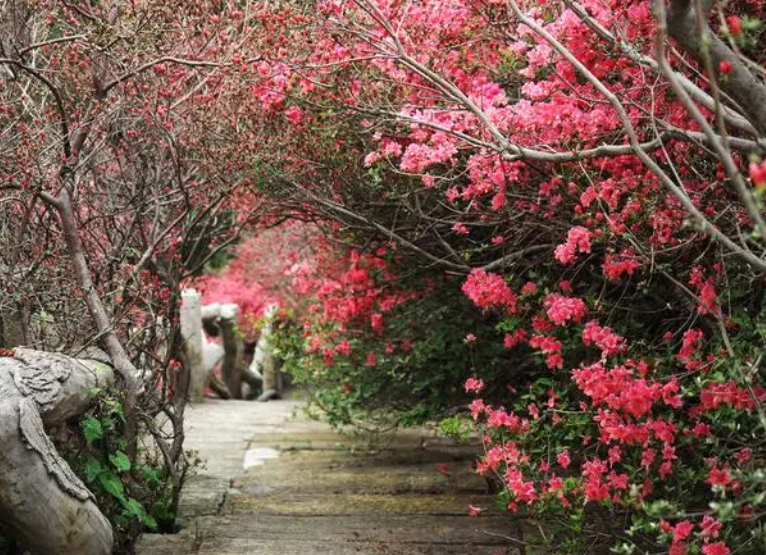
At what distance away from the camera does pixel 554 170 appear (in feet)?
16.6

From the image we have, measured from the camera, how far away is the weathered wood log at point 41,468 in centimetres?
Answer: 398

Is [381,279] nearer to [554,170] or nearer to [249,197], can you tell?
[249,197]

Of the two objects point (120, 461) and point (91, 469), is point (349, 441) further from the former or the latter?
point (91, 469)

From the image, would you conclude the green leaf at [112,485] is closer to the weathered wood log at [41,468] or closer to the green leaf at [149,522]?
the weathered wood log at [41,468]

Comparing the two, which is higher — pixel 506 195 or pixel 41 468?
pixel 506 195

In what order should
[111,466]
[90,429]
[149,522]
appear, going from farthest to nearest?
[149,522] < [111,466] < [90,429]

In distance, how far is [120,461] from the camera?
4906mm

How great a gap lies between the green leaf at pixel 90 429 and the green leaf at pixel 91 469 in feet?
0.47

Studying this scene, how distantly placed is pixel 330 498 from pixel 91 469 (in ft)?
8.09

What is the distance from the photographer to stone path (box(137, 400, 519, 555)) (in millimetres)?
5711

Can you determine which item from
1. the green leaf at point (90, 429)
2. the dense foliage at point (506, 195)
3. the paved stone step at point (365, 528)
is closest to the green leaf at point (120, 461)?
the green leaf at point (90, 429)

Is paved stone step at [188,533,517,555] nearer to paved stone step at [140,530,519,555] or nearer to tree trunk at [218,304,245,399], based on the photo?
paved stone step at [140,530,519,555]

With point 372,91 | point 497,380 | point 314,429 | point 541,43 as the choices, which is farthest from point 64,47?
point 314,429

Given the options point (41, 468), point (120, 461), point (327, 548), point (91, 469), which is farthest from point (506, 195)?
point (41, 468)
